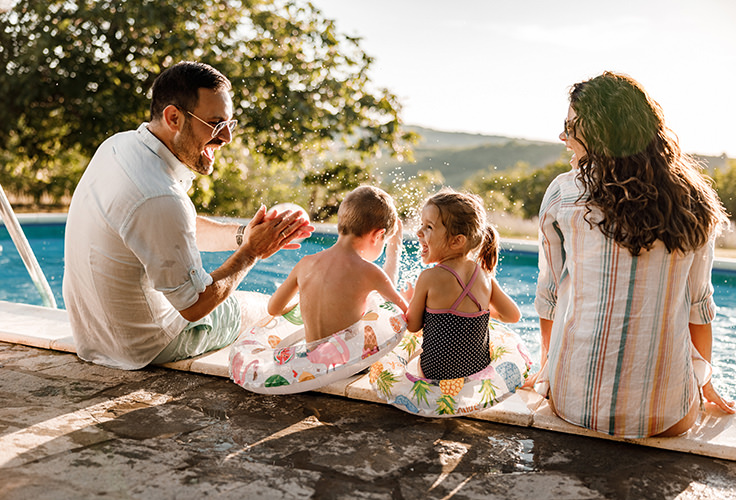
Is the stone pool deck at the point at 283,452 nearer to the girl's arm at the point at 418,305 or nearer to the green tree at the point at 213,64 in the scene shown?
the girl's arm at the point at 418,305

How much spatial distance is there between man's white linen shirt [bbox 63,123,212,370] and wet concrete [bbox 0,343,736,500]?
23 cm

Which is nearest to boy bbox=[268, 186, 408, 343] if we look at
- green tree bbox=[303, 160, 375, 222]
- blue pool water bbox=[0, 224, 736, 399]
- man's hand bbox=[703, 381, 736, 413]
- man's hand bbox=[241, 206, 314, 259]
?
man's hand bbox=[241, 206, 314, 259]

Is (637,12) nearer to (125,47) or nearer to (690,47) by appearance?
(690,47)

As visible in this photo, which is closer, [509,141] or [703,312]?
[703,312]

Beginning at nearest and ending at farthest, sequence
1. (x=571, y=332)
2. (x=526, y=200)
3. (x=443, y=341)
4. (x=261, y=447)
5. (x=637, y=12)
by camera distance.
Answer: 1. (x=261, y=447)
2. (x=571, y=332)
3. (x=443, y=341)
4. (x=526, y=200)
5. (x=637, y=12)

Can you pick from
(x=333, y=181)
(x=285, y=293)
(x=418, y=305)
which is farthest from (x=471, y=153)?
(x=418, y=305)

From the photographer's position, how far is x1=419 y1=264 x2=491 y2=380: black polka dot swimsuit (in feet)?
7.77

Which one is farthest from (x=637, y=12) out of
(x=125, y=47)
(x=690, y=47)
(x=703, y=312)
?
(x=703, y=312)

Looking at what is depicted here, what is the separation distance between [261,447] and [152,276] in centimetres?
76

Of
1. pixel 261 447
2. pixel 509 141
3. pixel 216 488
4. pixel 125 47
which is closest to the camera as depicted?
pixel 216 488

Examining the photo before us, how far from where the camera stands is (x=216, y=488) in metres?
1.78

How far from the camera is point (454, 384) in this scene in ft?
7.70

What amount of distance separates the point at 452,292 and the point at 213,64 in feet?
26.8

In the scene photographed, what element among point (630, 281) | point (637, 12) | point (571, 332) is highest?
point (637, 12)
